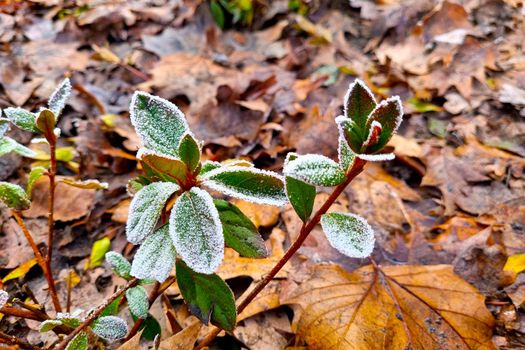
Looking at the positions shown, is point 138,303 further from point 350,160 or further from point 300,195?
point 350,160

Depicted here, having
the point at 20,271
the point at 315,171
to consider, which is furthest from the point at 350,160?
the point at 20,271

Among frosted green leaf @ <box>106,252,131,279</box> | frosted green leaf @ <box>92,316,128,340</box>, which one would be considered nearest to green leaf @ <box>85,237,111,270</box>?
frosted green leaf @ <box>106,252,131,279</box>

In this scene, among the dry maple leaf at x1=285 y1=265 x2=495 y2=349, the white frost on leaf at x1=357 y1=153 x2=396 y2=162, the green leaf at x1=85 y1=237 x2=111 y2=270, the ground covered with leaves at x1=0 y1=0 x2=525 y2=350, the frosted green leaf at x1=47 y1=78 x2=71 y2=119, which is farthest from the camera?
the green leaf at x1=85 y1=237 x2=111 y2=270

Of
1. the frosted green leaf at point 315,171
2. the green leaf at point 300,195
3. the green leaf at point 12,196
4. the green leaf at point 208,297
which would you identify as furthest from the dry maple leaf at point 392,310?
the green leaf at point 12,196

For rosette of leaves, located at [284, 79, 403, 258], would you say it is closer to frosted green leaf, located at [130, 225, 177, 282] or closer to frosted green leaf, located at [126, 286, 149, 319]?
frosted green leaf, located at [130, 225, 177, 282]

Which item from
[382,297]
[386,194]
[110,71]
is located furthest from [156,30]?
[382,297]

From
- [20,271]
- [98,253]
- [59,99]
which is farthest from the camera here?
[98,253]

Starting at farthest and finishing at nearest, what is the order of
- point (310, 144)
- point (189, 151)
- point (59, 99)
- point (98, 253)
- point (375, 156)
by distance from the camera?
point (310, 144)
point (98, 253)
point (59, 99)
point (189, 151)
point (375, 156)
